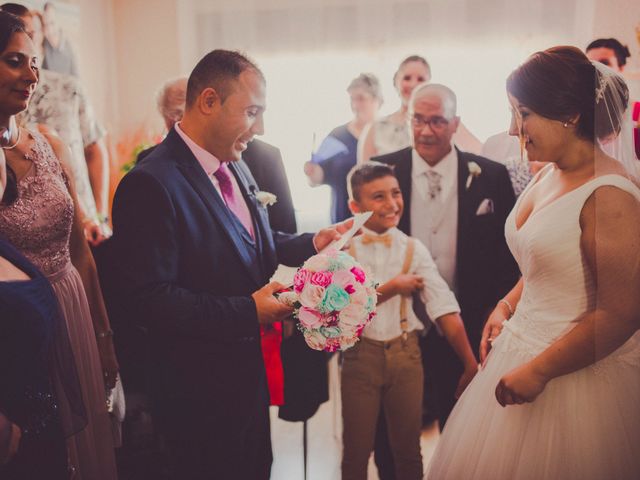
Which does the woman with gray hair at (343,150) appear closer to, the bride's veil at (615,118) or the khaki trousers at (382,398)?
the khaki trousers at (382,398)

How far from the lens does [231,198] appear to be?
74.6 inches

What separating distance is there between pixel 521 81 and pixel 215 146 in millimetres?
878

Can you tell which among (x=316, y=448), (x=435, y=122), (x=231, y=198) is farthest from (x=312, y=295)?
(x=316, y=448)

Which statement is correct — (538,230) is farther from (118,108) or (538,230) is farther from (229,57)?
(118,108)

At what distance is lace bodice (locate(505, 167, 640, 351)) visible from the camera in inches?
58.4

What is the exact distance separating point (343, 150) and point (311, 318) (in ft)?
8.26

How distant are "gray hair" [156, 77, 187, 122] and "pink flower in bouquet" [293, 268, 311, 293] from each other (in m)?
1.45

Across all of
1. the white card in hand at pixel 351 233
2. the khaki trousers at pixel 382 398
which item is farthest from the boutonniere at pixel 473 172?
the white card in hand at pixel 351 233

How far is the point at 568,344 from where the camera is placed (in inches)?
57.6

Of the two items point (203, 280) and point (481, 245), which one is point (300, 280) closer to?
point (203, 280)

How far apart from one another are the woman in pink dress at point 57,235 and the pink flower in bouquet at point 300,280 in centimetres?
78

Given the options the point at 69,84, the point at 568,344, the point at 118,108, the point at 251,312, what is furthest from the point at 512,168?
the point at 118,108

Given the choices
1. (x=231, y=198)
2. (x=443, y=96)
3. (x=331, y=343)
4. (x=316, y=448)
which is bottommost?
(x=316, y=448)

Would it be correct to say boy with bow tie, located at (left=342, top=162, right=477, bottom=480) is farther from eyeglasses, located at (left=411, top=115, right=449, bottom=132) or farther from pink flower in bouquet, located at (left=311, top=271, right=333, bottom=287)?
pink flower in bouquet, located at (left=311, top=271, right=333, bottom=287)
